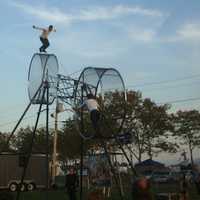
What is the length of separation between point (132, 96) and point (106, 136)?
32.8 meters

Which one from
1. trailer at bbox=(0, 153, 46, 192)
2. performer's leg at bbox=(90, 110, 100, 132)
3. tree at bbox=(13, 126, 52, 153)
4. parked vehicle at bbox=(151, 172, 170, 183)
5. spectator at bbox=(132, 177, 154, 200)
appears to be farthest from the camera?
tree at bbox=(13, 126, 52, 153)

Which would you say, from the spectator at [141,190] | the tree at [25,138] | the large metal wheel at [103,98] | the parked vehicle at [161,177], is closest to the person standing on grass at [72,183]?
the large metal wheel at [103,98]

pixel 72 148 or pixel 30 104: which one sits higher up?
pixel 72 148

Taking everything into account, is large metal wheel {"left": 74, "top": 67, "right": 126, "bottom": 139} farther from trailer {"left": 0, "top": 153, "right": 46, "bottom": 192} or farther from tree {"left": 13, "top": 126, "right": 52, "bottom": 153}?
tree {"left": 13, "top": 126, "right": 52, "bottom": 153}

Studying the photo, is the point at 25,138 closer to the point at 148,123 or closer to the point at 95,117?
the point at 148,123

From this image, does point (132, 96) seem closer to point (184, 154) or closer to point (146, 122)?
point (146, 122)

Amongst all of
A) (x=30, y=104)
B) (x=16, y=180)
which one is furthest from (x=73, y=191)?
(x=16, y=180)

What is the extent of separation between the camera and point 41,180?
39719mm

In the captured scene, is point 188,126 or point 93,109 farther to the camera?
point 188,126

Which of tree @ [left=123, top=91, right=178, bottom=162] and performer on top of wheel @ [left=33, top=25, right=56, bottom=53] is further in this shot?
tree @ [left=123, top=91, right=178, bottom=162]

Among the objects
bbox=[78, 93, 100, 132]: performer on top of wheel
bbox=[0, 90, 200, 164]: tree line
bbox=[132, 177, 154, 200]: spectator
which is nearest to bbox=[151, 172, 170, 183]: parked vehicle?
bbox=[0, 90, 200, 164]: tree line

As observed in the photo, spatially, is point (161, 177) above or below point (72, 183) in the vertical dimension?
above

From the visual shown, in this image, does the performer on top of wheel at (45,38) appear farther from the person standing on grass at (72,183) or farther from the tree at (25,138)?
the tree at (25,138)

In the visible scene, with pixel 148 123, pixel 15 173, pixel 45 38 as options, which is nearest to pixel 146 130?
pixel 148 123
